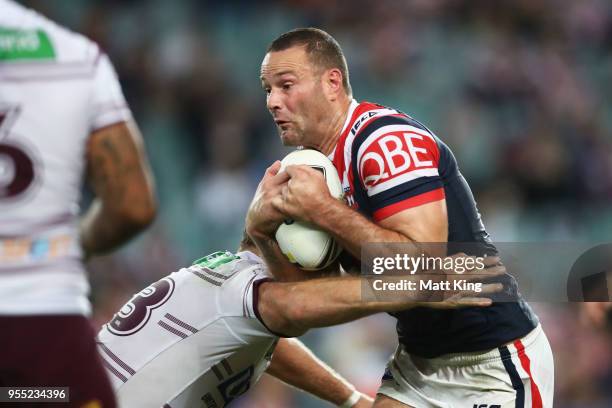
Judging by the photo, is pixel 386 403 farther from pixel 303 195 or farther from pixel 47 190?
pixel 47 190

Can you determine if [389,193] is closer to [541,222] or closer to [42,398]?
[42,398]

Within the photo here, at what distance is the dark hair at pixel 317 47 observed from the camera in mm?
5051

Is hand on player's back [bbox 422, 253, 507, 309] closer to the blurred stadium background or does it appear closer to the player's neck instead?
the player's neck

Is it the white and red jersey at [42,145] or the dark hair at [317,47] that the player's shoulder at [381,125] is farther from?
the white and red jersey at [42,145]

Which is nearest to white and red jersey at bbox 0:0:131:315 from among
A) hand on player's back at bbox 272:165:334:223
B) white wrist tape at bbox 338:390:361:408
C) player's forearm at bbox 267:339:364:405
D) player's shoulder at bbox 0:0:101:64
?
player's shoulder at bbox 0:0:101:64

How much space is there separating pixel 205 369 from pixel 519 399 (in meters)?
1.59

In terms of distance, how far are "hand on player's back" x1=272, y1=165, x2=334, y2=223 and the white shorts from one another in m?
1.13

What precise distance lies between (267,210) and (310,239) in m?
0.24

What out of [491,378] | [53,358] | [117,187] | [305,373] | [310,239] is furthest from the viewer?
[305,373]

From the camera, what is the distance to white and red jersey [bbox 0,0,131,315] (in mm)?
3127

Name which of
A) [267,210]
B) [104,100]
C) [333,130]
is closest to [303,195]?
[267,210]

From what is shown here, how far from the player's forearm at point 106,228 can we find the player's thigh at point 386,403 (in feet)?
7.17

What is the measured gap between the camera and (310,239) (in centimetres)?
450

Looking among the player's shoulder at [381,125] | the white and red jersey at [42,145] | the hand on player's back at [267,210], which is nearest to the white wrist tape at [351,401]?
the hand on player's back at [267,210]
